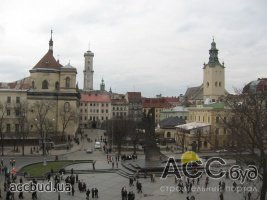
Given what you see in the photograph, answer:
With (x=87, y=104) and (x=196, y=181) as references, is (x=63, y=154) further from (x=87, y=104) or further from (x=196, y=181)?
(x=87, y=104)

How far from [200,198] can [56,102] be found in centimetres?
5808

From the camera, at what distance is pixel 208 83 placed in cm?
10481

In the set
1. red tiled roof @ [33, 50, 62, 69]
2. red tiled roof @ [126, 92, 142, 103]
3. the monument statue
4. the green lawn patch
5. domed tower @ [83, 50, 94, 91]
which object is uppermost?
domed tower @ [83, 50, 94, 91]

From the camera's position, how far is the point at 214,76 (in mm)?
103875

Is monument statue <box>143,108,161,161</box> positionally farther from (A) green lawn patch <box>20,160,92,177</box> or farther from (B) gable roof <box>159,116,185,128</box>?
(B) gable roof <box>159,116,185,128</box>

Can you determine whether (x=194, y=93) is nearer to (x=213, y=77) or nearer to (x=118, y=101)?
(x=118, y=101)

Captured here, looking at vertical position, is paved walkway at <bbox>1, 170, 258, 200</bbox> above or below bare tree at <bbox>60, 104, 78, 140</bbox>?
below

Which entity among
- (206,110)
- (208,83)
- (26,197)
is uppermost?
(208,83)

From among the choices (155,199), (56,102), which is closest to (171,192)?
(155,199)

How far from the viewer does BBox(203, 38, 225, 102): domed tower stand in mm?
103750

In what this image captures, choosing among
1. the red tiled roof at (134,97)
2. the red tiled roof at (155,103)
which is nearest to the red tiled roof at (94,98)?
the red tiled roof at (134,97)

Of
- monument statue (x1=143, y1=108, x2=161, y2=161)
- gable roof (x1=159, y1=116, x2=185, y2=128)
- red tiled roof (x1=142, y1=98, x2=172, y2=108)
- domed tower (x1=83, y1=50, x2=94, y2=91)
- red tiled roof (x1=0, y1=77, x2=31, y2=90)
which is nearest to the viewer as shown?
monument statue (x1=143, y1=108, x2=161, y2=161)

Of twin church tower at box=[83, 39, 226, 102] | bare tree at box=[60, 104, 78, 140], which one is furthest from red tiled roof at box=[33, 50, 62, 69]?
twin church tower at box=[83, 39, 226, 102]

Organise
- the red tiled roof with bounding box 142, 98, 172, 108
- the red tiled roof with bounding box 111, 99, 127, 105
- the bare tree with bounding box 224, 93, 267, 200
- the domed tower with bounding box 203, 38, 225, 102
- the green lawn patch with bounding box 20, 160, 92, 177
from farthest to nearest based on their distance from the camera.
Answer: the red tiled roof with bounding box 111, 99, 127, 105 < the red tiled roof with bounding box 142, 98, 172, 108 < the domed tower with bounding box 203, 38, 225, 102 < the green lawn patch with bounding box 20, 160, 92, 177 < the bare tree with bounding box 224, 93, 267, 200
